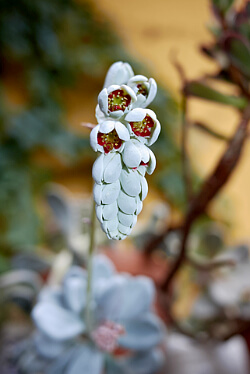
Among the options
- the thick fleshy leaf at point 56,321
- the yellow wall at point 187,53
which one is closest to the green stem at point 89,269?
the thick fleshy leaf at point 56,321

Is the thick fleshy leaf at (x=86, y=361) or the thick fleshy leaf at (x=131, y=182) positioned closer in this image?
the thick fleshy leaf at (x=131, y=182)

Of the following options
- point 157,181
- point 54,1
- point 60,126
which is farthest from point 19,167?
point 54,1

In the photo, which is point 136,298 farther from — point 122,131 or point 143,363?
point 122,131

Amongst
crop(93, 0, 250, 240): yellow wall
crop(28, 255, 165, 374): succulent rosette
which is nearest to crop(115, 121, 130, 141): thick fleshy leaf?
crop(28, 255, 165, 374): succulent rosette

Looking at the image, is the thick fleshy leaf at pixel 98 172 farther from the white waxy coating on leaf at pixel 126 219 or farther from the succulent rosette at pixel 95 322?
the succulent rosette at pixel 95 322

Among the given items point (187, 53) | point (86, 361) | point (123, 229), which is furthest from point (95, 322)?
point (187, 53)

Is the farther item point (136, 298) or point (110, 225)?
point (136, 298)

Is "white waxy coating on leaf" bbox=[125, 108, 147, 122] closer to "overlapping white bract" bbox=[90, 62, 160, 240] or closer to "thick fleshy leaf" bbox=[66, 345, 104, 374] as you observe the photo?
"overlapping white bract" bbox=[90, 62, 160, 240]
